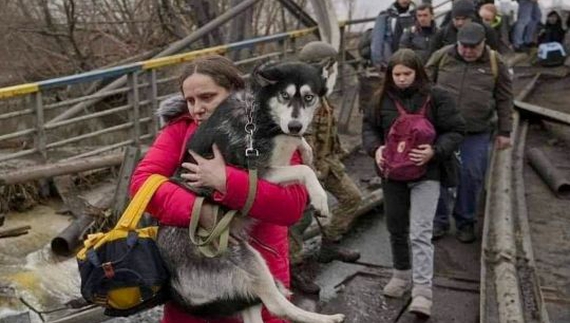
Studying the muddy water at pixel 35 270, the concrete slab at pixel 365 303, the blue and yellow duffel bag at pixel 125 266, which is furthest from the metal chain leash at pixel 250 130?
the muddy water at pixel 35 270

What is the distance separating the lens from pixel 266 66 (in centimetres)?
291

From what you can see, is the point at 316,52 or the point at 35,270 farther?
Answer: the point at 35,270

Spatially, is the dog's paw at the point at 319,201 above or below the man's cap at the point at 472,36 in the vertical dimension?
below

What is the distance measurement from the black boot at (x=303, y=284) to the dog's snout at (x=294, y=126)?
3307mm

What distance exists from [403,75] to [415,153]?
580mm

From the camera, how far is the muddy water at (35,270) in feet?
19.3

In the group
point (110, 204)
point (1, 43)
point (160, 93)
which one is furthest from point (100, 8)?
point (110, 204)

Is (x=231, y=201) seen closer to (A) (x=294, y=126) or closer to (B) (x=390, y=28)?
(A) (x=294, y=126)

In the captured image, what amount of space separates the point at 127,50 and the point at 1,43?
→ 2.21 m

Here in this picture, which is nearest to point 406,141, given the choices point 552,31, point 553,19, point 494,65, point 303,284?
point 303,284

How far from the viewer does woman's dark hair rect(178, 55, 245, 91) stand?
2.68 meters

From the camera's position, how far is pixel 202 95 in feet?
8.86

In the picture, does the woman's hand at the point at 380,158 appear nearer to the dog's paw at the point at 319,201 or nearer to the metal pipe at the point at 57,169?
the dog's paw at the point at 319,201

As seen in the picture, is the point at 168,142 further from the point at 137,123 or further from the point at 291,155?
the point at 137,123
